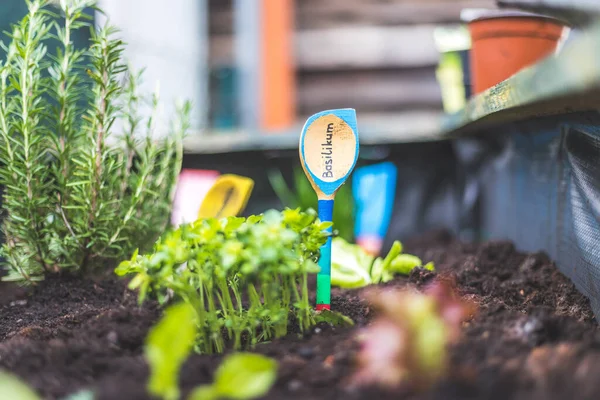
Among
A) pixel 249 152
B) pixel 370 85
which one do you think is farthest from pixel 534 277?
pixel 370 85

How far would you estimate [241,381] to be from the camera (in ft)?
2.04

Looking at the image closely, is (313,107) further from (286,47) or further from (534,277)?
(534,277)

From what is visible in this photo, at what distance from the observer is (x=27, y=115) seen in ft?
4.00

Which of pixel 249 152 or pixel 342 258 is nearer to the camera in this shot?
pixel 342 258

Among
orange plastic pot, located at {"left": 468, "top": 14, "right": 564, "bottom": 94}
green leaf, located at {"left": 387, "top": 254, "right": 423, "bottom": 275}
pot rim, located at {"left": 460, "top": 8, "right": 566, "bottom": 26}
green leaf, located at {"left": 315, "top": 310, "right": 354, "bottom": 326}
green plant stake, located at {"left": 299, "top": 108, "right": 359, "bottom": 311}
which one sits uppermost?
pot rim, located at {"left": 460, "top": 8, "right": 566, "bottom": 26}

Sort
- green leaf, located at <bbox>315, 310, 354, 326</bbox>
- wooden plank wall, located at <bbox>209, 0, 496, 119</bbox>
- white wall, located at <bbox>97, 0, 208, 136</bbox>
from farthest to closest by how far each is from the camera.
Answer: wooden plank wall, located at <bbox>209, 0, 496, 119</bbox> → white wall, located at <bbox>97, 0, 208, 136</bbox> → green leaf, located at <bbox>315, 310, 354, 326</bbox>

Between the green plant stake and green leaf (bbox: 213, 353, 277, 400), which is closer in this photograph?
green leaf (bbox: 213, 353, 277, 400)

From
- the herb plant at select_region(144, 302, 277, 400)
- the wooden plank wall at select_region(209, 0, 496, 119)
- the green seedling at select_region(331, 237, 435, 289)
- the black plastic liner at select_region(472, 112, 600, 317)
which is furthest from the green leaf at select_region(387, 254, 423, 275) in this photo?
the wooden plank wall at select_region(209, 0, 496, 119)

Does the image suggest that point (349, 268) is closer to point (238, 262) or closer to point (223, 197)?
point (223, 197)

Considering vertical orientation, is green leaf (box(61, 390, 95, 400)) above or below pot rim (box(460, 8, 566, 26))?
below

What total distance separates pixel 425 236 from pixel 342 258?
0.82m

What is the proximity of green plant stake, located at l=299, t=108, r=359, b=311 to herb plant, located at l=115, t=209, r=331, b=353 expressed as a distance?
0.45 feet

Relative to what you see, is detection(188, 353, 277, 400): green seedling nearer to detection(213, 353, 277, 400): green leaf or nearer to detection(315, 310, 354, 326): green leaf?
detection(213, 353, 277, 400): green leaf

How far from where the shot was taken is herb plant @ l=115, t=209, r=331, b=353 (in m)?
0.82
